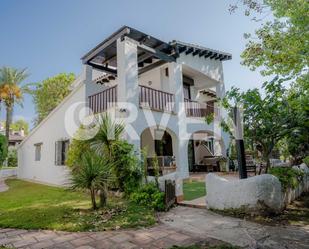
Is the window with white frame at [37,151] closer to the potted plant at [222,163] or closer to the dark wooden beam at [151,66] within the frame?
the dark wooden beam at [151,66]

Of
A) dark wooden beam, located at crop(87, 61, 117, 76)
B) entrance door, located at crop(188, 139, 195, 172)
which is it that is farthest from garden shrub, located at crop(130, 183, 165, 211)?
entrance door, located at crop(188, 139, 195, 172)

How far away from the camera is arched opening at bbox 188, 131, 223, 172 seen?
640 inches

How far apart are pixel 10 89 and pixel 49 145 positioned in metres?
16.4

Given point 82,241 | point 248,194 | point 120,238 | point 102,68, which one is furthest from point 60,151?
point 248,194

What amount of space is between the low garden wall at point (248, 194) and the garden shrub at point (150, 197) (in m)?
1.39

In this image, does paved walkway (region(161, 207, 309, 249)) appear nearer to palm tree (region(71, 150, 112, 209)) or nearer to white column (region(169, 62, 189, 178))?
palm tree (region(71, 150, 112, 209))

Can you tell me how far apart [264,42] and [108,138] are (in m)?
8.34

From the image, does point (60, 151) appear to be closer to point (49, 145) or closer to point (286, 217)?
point (49, 145)

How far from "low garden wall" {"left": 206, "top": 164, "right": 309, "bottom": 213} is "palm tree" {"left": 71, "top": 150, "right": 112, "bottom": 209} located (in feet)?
10.3

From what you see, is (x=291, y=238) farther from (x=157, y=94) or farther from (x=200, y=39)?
(x=200, y=39)

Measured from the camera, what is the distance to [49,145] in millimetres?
14477

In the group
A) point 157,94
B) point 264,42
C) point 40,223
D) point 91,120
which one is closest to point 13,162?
point 91,120

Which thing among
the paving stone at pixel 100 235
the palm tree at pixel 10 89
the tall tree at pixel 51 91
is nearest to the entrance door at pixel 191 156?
the paving stone at pixel 100 235

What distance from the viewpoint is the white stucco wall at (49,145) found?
12.8 meters
